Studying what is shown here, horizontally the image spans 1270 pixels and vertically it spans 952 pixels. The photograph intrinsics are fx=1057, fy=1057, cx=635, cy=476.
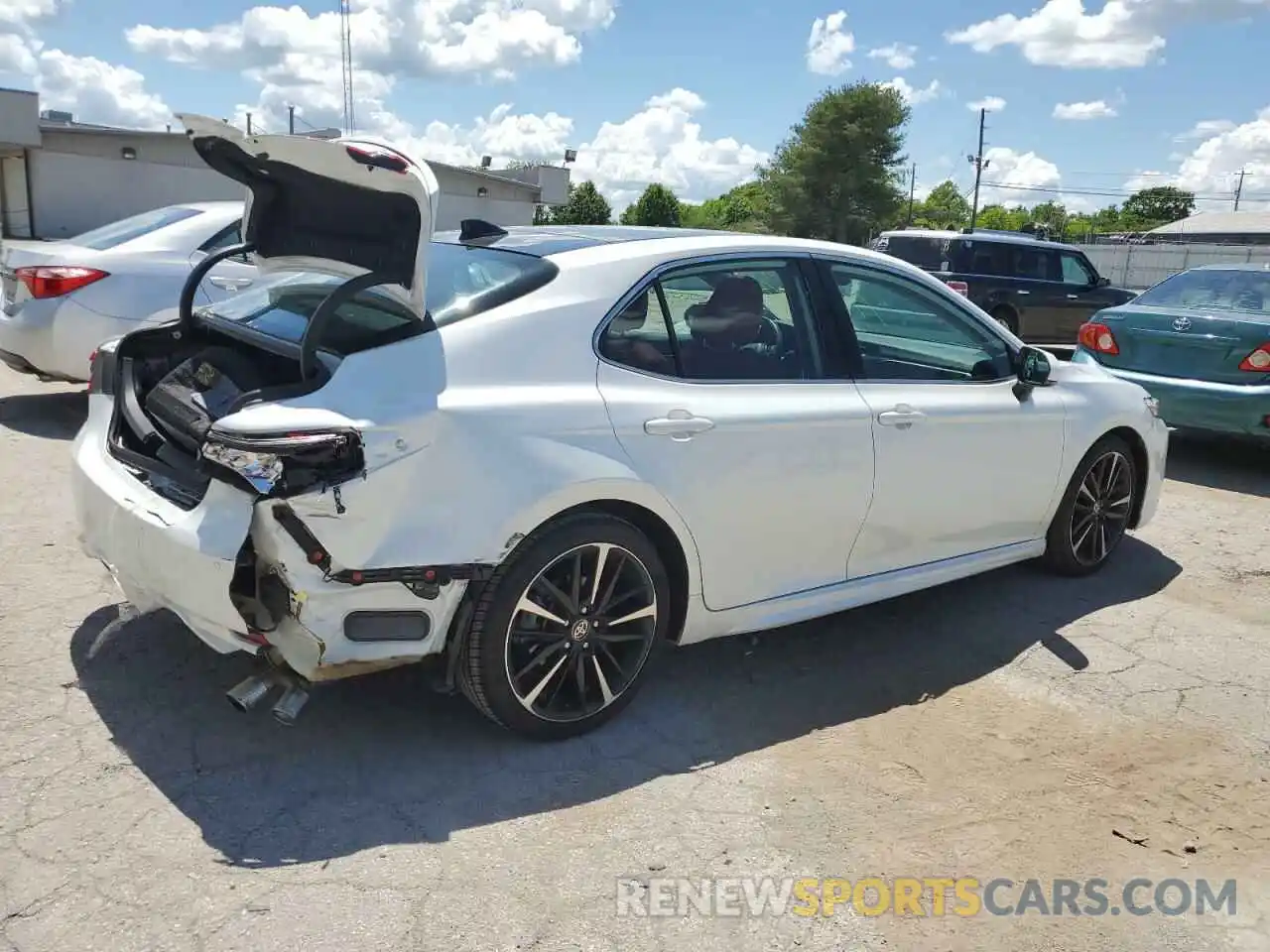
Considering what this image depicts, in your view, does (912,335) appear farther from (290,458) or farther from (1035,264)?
(1035,264)

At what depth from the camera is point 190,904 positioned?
2.59 meters

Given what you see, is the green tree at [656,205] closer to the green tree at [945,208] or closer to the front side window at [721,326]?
the green tree at [945,208]

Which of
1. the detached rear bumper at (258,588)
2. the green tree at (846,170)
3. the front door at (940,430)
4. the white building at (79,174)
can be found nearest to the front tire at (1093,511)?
the front door at (940,430)

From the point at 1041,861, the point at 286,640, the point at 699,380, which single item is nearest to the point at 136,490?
the point at 286,640

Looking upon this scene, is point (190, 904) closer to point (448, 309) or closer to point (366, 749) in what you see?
point (366, 749)

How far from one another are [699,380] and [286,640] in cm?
160

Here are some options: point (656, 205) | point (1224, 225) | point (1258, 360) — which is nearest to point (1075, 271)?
point (1258, 360)

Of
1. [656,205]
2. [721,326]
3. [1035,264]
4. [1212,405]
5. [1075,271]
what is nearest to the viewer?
[721,326]

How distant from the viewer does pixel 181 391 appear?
357 cm

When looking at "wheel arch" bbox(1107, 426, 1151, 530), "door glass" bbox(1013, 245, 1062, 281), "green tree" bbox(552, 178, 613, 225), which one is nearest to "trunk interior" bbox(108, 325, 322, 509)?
"wheel arch" bbox(1107, 426, 1151, 530)

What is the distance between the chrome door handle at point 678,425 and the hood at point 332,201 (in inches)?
32.2

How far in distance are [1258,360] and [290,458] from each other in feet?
23.5

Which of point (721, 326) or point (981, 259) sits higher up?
point (981, 259)

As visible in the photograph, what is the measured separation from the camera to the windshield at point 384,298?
320 cm
